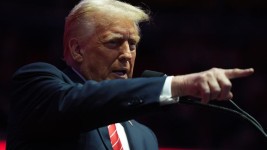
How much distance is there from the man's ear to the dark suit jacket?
0.85 ft

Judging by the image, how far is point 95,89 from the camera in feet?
4.70

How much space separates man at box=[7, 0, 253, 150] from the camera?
140 cm

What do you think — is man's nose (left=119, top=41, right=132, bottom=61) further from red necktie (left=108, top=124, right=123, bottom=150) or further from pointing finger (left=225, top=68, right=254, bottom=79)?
pointing finger (left=225, top=68, right=254, bottom=79)

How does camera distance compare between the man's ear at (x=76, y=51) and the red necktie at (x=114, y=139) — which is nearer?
the red necktie at (x=114, y=139)

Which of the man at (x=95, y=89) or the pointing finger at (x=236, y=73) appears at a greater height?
the pointing finger at (x=236, y=73)

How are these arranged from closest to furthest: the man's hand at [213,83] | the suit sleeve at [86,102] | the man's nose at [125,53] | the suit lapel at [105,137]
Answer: the man's hand at [213,83], the suit sleeve at [86,102], the suit lapel at [105,137], the man's nose at [125,53]

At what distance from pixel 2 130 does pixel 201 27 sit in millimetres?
1459

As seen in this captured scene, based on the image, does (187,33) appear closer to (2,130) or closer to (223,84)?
(2,130)

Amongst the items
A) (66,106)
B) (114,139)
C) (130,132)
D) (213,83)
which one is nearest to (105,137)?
(114,139)

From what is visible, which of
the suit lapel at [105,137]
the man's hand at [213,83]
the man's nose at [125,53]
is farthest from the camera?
the man's nose at [125,53]

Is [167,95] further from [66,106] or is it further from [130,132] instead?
[130,132]

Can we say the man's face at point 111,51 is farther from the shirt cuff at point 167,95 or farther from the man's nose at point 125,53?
the shirt cuff at point 167,95

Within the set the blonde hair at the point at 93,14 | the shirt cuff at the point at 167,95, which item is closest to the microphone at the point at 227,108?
the shirt cuff at the point at 167,95

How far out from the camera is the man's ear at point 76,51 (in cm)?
192
